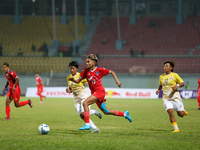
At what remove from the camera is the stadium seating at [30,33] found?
138ft

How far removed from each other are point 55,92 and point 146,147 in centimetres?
2464

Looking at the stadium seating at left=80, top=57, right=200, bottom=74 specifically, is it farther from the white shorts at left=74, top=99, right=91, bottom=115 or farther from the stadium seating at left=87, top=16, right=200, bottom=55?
the white shorts at left=74, top=99, right=91, bottom=115

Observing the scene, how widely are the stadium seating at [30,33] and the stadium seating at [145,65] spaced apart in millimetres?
8841

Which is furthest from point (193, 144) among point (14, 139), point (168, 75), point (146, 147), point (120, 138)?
point (14, 139)

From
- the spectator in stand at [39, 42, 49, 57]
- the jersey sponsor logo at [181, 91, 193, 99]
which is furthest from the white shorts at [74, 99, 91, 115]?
the spectator in stand at [39, 42, 49, 57]

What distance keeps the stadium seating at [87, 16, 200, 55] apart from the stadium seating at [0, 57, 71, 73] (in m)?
4.83

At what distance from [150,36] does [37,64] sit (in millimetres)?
15459

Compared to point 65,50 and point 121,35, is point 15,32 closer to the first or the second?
point 65,50

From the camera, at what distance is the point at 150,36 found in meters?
42.6

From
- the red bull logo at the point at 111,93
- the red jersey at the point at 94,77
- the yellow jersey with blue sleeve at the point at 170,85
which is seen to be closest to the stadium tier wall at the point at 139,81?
the red bull logo at the point at 111,93

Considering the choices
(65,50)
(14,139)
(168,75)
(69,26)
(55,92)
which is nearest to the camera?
(14,139)

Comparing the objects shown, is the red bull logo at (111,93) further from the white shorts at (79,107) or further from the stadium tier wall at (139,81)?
the white shorts at (79,107)

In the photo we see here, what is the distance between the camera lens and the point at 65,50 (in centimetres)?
4184

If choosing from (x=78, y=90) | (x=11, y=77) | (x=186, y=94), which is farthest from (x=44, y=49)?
(x=78, y=90)
